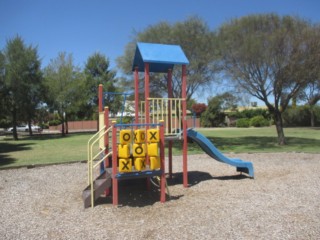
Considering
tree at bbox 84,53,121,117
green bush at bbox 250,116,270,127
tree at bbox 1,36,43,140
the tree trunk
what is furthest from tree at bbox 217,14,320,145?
green bush at bbox 250,116,270,127

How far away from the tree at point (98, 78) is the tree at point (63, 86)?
5.05 meters

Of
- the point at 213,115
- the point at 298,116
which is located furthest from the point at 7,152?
the point at 298,116

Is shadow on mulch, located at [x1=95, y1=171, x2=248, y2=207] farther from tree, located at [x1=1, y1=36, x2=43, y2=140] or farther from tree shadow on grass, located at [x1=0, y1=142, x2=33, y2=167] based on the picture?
tree, located at [x1=1, y1=36, x2=43, y2=140]

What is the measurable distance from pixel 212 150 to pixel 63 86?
2754 centimetres

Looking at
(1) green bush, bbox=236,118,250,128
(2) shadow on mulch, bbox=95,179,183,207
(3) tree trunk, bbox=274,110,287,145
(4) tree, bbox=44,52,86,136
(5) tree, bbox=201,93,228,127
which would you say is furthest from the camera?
(5) tree, bbox=201,93,228,127

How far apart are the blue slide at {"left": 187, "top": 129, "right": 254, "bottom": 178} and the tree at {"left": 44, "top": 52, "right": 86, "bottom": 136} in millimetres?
25836

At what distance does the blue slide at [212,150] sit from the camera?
830cm

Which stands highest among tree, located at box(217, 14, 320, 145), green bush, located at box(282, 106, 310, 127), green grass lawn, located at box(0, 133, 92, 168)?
tree, located at box(217, 14, 320, 145)

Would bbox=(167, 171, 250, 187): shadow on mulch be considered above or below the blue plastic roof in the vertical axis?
below

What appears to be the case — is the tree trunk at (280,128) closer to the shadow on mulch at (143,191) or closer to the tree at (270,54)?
the tree at (270,54)

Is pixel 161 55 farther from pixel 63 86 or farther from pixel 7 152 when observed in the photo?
pixel 63 86

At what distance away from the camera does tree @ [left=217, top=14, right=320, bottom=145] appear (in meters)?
16.7

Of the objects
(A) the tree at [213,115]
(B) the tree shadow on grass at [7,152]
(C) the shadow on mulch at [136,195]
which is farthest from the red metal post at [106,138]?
(A) the tree at [213,115]

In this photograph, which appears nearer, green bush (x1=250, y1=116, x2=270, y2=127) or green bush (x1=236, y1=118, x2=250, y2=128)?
green bush (x1=250, y1=116, x2=270, y2=127)
